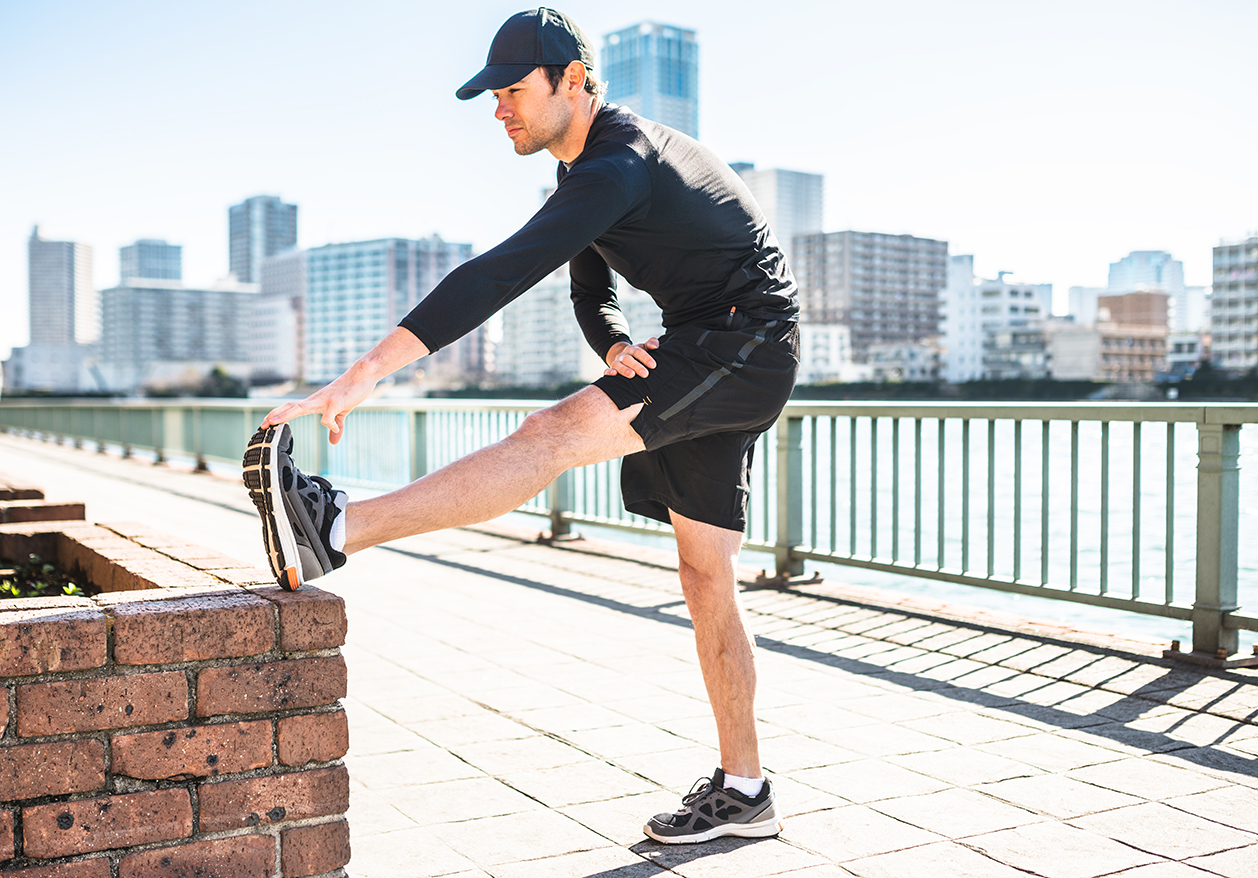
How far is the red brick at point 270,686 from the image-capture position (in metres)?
1.93

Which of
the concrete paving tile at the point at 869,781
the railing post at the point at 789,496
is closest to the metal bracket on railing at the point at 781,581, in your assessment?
the railing post at the point at 789,496

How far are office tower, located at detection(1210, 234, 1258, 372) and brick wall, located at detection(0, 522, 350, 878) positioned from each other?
94435mm

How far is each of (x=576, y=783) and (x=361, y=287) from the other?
174193mm

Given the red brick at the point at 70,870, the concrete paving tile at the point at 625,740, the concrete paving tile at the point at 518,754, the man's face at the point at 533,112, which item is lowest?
the concrete paving tile at the point at 518,754

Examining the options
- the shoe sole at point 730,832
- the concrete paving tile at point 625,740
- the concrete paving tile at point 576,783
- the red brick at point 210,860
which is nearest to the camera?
the red brick at point 210,860

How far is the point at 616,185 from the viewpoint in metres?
2.26

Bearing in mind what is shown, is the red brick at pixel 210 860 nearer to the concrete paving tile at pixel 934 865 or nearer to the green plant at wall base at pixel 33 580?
the concrete paving tile at pixel 934 865

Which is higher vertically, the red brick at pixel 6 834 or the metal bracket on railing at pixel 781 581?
the red brick at pixel 6 834

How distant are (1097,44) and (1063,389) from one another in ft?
330

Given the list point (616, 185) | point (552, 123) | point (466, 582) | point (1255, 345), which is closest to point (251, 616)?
point (616, 185)

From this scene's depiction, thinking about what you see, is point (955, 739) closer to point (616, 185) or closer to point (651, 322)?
point (616, 185)

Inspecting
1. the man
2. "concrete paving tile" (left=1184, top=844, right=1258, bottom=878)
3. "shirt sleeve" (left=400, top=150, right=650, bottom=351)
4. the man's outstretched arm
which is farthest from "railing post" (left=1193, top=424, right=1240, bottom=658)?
the man's outstretched arm

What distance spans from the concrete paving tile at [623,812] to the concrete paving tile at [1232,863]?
1.19m

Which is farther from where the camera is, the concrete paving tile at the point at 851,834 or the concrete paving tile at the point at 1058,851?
the concrete paving tile at the point at 851,834
